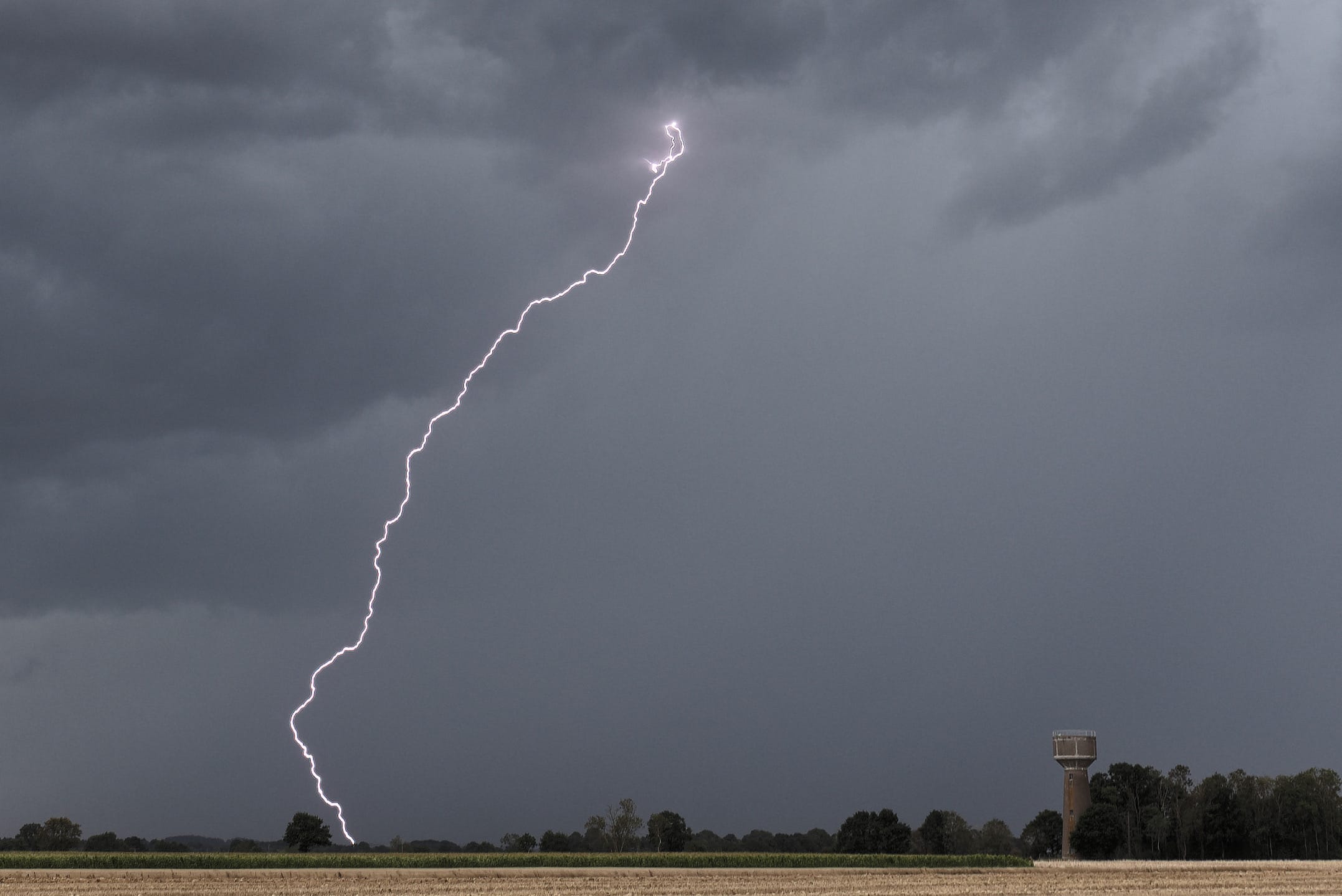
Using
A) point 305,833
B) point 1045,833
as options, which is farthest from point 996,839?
point 305,833

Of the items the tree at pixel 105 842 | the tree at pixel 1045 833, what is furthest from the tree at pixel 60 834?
the tree at pixel 1045 833

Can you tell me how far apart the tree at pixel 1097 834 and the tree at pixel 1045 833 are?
2012 cm

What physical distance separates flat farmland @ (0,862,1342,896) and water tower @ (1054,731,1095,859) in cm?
4824

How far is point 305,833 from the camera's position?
8612 cm

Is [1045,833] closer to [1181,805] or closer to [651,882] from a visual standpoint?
[1181,805]

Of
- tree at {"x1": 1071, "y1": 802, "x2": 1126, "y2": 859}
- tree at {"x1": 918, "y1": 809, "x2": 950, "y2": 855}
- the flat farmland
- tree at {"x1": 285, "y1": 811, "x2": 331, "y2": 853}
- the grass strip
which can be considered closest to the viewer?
the flat farmland

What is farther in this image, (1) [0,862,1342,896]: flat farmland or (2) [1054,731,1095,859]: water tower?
(2) [1054,731,1095,859]: water tower

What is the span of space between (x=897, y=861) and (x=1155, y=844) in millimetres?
59568

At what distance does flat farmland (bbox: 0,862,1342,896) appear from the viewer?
43.9 m

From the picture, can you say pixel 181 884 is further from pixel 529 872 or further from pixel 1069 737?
pixel 1069 737

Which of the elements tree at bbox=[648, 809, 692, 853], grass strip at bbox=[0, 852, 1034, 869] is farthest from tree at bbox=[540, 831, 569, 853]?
grass strip at bbox=[0, 852, 1034, 869]

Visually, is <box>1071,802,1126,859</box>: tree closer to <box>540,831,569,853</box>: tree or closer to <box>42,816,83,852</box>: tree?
<box>540,831,569,853</box>: tree

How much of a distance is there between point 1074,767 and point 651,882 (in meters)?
73.1

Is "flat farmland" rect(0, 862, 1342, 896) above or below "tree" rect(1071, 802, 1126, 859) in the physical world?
above
